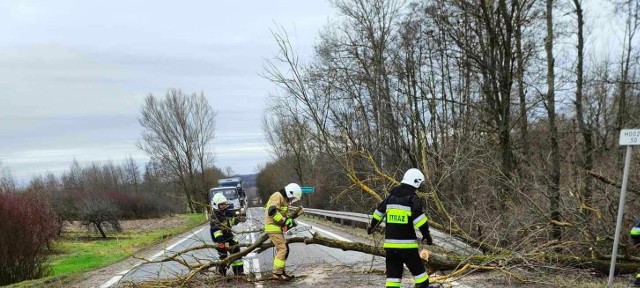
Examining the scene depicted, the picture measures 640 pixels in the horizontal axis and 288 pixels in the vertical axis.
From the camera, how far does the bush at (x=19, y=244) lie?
422 inches

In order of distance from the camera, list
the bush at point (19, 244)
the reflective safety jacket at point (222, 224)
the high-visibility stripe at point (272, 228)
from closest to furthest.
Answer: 1. the high-visibility stripe at point (272, 228)
2. the reflective safety jacket at point (222, 224)
3. the bush at point (19, 244)

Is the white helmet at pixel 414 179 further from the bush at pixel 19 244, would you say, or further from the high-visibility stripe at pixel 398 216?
the bush at pixel 19 244

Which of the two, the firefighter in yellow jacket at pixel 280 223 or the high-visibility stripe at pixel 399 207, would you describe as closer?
the high-visibility stripe at pixel 399 207

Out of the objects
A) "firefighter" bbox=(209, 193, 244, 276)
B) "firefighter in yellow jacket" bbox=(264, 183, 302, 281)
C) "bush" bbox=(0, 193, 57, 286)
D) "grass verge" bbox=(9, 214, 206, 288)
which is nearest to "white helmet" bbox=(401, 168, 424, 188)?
"firefighter in yellow jacket" bbox=(264, 183, 302, 281)

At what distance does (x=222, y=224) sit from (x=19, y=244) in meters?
6.05

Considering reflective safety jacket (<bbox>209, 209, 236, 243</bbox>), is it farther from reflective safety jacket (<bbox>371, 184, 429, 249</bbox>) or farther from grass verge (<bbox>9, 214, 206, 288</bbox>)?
reflective safety jacket (<bbox>371, 184, 429, 249</bbox>)

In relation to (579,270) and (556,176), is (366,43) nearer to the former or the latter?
(556,176)

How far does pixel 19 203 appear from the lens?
12781mm

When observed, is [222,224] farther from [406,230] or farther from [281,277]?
[406,230]

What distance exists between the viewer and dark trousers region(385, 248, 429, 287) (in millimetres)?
5375

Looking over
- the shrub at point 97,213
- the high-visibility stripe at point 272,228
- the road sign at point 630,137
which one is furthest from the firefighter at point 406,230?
the shrub at point 97,213

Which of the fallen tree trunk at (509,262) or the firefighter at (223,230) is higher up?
the firefighter at (223,230)

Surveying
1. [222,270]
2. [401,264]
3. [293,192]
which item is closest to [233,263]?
[222,270]

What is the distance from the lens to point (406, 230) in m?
5.38
